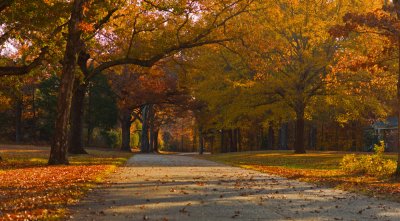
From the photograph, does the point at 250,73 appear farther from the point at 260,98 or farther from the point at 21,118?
the point at 21,118

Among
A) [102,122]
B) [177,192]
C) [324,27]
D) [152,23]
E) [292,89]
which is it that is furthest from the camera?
[102,122]

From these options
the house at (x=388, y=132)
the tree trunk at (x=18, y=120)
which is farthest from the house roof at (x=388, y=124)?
the tree trunk at (x=18, y=120)

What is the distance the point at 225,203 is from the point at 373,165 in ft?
33.1

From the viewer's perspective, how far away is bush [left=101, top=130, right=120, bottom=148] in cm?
6191

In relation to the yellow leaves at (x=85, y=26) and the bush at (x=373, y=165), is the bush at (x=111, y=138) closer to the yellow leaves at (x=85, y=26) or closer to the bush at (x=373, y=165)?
the yellow leaves at (x=85, y=26)

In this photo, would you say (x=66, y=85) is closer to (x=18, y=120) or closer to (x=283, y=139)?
(x=283, y=139)

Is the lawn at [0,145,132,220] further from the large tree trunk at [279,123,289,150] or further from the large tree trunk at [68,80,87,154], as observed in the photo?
the large tree trunk at [279,123,289,150]

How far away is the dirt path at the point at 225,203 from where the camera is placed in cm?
774

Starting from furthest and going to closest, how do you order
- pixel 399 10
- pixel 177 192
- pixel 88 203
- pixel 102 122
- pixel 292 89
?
pixel 102 122
pixel 292 89
pixel 399 10
pixel 177 192
pixel 88 203

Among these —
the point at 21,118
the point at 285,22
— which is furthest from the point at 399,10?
the point at 21,118

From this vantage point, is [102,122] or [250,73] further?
[102,122]

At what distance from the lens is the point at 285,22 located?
31.8m

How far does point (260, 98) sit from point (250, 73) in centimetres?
191

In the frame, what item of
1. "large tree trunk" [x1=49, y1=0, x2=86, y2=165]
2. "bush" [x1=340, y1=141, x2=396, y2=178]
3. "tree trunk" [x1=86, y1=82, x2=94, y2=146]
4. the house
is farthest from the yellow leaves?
the house
